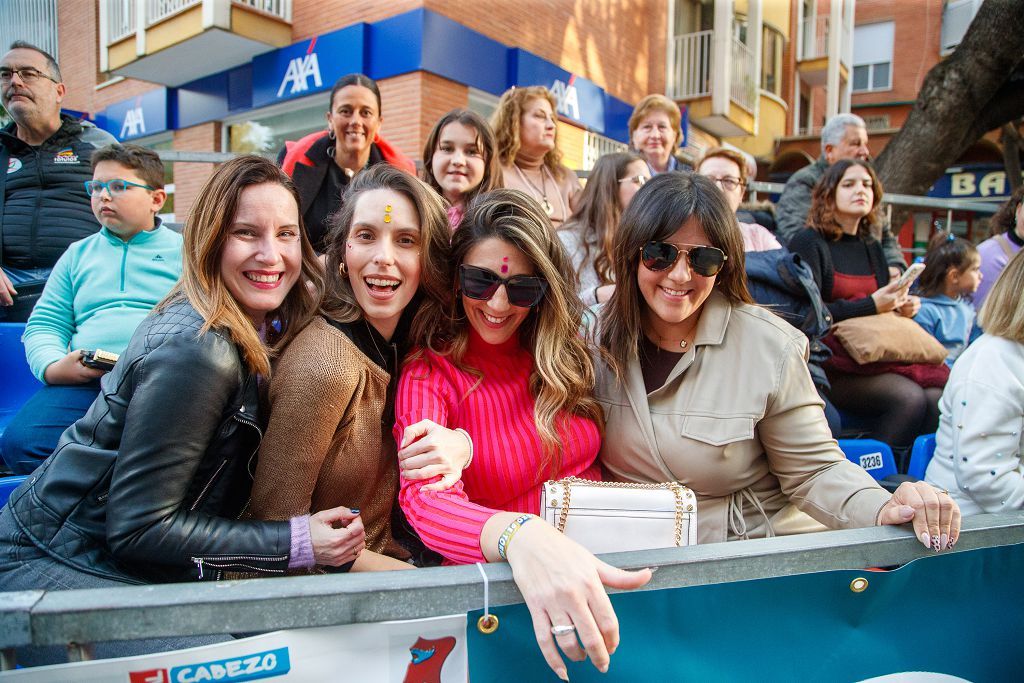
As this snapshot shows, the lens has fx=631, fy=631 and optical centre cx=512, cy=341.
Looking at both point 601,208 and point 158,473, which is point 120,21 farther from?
point 158,473

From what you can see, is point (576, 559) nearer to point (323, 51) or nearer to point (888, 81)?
point (323, 51)

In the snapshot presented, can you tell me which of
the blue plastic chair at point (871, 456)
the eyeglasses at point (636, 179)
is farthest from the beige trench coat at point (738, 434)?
the eyeglasses at point (636, 179)

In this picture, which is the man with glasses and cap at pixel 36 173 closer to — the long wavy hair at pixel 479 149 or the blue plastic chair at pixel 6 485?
the blue plastic chair at pixel 6 485

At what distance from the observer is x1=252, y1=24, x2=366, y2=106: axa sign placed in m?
9.41

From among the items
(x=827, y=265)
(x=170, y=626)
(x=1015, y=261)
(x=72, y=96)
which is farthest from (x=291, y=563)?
(x=72, y=96)

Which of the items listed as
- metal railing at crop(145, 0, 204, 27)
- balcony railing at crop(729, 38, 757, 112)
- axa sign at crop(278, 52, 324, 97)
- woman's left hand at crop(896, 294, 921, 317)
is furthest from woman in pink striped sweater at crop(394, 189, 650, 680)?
balcony railing at crop(729, 38, 757, 112)

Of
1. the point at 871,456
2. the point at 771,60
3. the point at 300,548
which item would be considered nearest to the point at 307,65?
the point at 871,456

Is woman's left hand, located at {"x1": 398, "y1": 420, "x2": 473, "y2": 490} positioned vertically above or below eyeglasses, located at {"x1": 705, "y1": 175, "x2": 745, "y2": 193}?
below

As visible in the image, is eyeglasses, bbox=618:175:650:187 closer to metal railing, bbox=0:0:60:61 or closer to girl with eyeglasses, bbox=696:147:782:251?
girl with eyeglasses, bbox=696:147:782:251

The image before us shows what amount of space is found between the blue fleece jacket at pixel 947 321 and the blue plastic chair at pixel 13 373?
520 cm

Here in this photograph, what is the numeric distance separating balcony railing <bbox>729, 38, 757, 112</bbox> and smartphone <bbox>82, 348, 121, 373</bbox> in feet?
50.6

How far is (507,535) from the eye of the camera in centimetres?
130

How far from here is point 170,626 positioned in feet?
3.23

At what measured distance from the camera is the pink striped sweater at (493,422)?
6.29 ft
